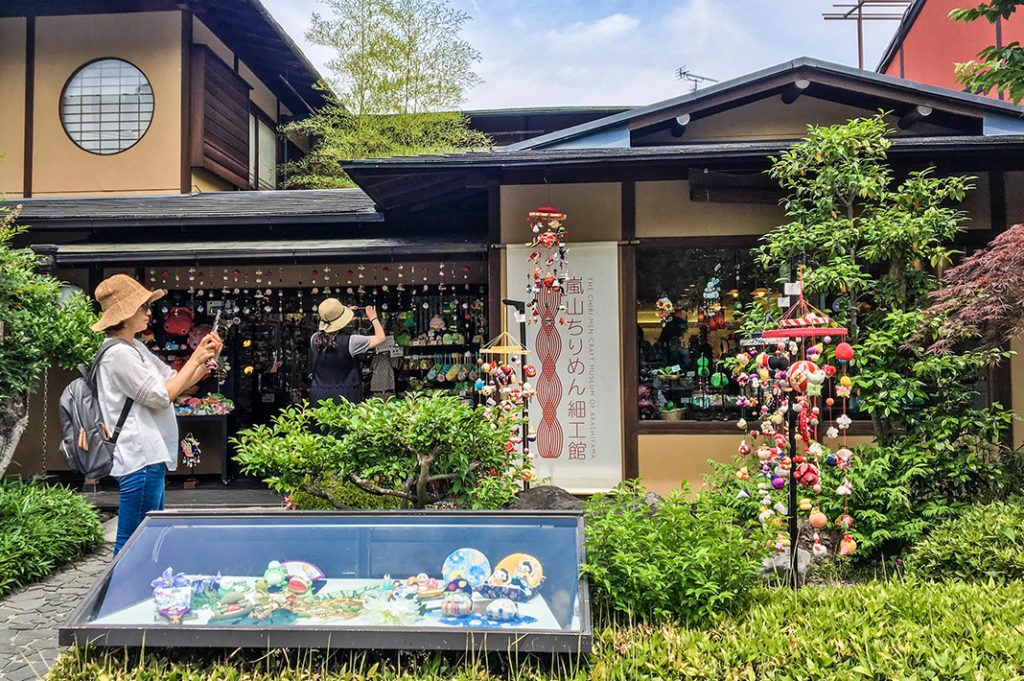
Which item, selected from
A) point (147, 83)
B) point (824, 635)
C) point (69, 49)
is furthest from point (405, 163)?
point (69, 49)

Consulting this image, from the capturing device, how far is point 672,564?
3.47 meters

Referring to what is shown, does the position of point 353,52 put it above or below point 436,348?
above

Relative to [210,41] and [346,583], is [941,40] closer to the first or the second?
[210,41]

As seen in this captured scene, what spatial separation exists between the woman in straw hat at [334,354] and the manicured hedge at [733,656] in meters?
4.19

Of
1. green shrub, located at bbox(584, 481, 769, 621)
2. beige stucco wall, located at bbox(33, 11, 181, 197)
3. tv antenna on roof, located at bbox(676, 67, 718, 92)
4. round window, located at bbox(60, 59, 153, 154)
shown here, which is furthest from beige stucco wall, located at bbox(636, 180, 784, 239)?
tv antenna on roof, located at bbox(676, 67, 718, 92)

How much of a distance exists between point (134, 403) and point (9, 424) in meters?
2.79

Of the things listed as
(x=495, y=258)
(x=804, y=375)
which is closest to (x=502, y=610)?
(x=804, y=375)

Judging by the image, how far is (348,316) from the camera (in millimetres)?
7363

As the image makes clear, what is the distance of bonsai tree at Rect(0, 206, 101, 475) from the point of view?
5.79 meters

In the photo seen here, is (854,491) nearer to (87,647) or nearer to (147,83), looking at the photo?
(87,647)

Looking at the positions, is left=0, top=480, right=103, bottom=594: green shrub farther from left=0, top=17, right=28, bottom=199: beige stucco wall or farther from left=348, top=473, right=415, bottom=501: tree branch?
left=0, top=17, right=28, bottom=199: beige stucco wall

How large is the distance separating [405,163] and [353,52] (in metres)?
13.0

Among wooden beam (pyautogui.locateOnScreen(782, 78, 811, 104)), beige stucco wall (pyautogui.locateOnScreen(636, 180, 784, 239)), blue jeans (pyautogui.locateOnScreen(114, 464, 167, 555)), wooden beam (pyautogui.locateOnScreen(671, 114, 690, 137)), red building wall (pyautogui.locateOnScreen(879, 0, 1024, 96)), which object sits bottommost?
blue jeans (pyautogui.locateOnScreen(114, 464, 167, 555))

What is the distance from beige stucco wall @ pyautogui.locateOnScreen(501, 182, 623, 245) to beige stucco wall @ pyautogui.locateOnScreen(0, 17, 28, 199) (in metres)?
8.38
